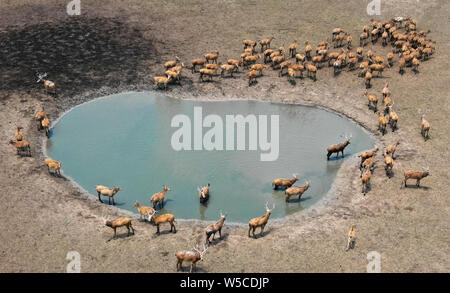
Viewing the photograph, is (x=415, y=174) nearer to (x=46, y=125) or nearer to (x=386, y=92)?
(x=386, y=92)

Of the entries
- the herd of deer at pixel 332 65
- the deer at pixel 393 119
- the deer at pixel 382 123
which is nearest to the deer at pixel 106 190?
the herd of deer at pixel 332 65

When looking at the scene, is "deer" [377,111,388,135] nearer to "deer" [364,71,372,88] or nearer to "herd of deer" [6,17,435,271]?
"herd of deer" [6,17,435,271]

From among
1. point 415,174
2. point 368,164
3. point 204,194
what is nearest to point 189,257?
point 204,194

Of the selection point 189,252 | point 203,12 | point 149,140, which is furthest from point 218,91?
point 189,252

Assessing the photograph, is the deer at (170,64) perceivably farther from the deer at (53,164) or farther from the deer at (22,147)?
the deer at (53,164)

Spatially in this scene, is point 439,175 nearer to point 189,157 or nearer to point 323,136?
point 323,136
